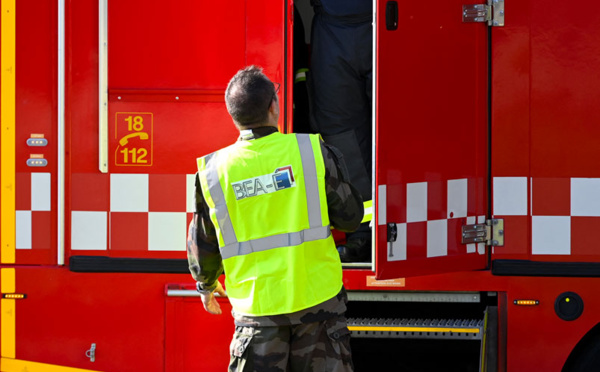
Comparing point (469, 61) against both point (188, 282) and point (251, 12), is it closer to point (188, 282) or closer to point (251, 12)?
point (251, 12)

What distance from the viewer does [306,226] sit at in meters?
2.68

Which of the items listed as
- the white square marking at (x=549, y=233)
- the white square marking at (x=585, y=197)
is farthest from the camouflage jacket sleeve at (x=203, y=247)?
the white square marking at (x=585, y=197)

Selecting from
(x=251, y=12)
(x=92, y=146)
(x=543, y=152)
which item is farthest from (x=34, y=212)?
(x=543, y=152)

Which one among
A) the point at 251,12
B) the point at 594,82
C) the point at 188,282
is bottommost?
the point at 188,282

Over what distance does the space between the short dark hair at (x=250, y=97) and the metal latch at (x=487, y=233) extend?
4.45ft

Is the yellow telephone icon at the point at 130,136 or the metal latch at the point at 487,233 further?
the yellow telephone icon at the point at 130,136

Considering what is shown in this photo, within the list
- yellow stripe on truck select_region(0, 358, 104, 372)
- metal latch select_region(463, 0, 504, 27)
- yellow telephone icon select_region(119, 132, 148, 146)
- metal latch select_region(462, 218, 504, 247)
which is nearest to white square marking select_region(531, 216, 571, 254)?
metal latch select_region(462, 218, 504, 247)

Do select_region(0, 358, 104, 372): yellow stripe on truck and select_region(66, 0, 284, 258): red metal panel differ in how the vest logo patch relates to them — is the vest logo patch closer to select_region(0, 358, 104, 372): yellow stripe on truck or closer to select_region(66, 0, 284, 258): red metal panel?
select_region(66, 0, 284, 258): red metal panel

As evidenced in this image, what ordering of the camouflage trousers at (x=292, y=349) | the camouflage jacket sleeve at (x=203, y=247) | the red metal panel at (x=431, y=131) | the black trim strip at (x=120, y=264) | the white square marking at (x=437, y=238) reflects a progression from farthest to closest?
1. the black trim strip at (x=120, y=264)
2. the white square marking at (x=437, y=238)
3. the red metal panel at (x=431, y=131)
4. the camouflage jacket sleeve at (x=203, y=247)
5. the camouflage trousers at (x=292, y=349)

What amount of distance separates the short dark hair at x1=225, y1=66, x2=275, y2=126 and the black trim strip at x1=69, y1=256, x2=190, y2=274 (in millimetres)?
1340

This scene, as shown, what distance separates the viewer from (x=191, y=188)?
392 cm

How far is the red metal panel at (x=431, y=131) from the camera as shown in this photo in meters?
3.48

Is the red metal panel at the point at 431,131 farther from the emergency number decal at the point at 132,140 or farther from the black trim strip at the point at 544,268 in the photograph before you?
the emergency number decal at the point at 132,140

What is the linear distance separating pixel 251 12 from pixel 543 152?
56.3 inches
